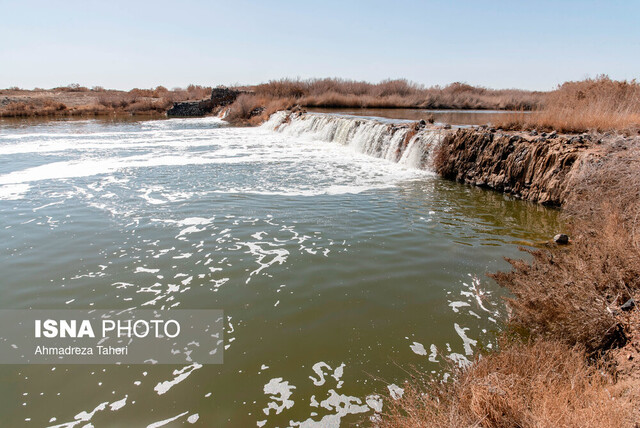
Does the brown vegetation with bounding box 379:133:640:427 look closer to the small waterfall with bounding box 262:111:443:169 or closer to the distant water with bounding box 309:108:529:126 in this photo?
the small waterfall with bounding box 262:111:443:169

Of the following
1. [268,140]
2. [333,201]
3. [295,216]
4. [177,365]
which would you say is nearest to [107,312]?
[177,365]

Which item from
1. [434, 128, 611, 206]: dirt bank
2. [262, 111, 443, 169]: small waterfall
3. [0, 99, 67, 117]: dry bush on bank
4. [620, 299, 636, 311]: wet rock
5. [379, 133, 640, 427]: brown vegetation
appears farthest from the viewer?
[0, 99, 67, 117]: dry bush on bank

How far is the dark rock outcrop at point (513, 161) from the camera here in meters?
8.73

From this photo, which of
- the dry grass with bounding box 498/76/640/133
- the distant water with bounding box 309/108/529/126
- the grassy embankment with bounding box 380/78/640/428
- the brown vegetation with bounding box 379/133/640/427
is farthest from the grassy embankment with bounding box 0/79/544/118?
the brown vegetation with bounding box 379/133/640/427

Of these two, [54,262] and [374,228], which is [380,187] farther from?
[54,262]

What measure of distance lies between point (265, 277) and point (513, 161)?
807 centimetres

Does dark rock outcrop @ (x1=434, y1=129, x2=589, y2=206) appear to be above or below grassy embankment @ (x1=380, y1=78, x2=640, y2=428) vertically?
above

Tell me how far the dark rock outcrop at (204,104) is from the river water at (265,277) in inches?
1313

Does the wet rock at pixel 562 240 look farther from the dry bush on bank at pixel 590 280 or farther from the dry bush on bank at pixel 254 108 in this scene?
the dry bush on bank at pixel 254 108

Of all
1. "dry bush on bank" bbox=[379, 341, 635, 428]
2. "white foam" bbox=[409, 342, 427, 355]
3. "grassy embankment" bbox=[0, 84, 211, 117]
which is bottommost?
"white foam" bbox=[409, 342, 427, 355]

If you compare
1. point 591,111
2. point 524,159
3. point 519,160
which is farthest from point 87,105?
point 591,111

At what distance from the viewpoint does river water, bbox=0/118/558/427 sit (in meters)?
3.31

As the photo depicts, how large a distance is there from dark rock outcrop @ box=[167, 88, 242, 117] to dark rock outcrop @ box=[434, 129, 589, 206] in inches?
1420

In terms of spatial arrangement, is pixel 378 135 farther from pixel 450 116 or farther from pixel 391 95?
pixel 391 95
